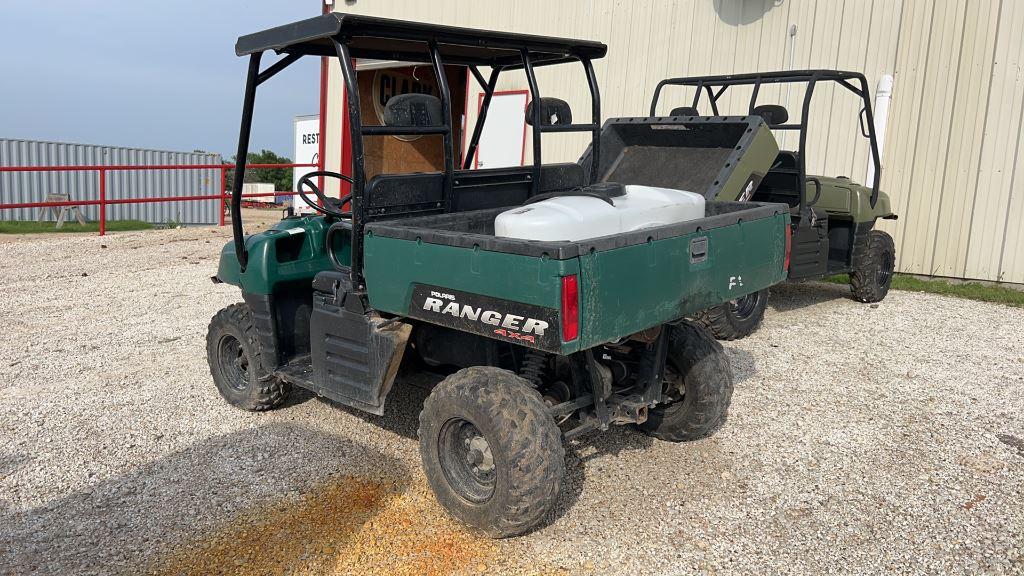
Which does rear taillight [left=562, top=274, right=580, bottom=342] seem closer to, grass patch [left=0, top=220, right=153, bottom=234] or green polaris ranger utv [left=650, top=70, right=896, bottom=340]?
green polaris ranger utv [left=650, top=70, right=896, bottom=340]

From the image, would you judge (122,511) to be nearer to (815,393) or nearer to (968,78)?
(815,393)

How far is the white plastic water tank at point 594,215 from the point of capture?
11.3ft

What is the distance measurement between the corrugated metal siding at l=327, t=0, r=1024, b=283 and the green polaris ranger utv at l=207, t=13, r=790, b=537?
5310 millimetres

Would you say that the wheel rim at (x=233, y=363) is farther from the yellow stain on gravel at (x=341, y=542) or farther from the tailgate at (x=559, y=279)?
the tailgate at (x=559, y=279)

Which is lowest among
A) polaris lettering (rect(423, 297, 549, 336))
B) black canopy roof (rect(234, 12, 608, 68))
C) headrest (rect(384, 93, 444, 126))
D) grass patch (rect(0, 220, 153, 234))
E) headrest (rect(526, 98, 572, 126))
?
grass patch (rect(0, 220, 153, 234))

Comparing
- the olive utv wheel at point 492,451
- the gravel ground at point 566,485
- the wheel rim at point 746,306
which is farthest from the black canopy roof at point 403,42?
the wheel rim at point 746,306

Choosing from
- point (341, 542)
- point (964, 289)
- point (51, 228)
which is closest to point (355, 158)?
point (341, 542)

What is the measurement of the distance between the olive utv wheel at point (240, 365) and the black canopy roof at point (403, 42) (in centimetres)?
153

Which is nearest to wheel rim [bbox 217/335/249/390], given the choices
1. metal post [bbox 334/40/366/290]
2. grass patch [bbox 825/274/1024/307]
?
metal post [bbox 334/40/366/290]

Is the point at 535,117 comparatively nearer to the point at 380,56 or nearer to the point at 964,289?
the point at 380,56

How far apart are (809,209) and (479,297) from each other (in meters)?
4.55

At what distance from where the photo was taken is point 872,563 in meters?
3.17

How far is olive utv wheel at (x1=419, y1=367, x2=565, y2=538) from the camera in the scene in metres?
3.10

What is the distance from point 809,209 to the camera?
6.77 meters
